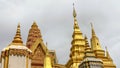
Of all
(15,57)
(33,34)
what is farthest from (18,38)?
(33,34)

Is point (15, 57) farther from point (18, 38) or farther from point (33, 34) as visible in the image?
point (33, 34)

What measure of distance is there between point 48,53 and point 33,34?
9.81 metres

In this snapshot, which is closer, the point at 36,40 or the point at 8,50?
the point at 8,50

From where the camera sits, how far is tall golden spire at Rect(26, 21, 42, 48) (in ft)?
136

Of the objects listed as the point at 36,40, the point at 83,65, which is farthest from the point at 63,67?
the point at 83,65

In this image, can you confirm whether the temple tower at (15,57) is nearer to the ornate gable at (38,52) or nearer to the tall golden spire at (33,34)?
the ornate gable at (38,52)

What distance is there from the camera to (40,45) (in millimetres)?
39250

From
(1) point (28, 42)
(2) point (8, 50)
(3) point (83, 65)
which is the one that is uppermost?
(1) point (28, 42)

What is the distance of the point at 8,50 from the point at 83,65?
23.6 ft

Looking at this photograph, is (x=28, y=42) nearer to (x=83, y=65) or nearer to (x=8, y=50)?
(x=8, y=50)

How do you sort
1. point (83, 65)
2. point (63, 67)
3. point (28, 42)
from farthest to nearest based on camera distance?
point (28, 42)
point (63, 67)
point (83, 65)

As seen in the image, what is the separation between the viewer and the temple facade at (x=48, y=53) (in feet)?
77.3

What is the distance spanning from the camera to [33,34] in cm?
4247

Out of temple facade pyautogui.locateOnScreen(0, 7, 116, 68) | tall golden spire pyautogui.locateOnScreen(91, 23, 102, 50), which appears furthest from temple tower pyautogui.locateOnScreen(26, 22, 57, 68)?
tall golden spire pyautogui.locateOnScreen(91, 23, 102, 50)
